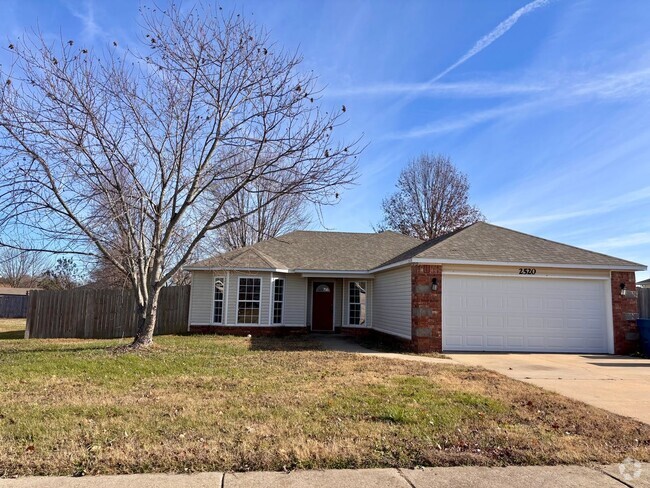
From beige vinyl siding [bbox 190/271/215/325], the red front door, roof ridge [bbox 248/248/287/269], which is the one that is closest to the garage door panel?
the red front door

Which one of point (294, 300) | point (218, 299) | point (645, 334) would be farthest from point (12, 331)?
point (645, 334)

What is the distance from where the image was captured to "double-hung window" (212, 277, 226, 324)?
59.1 ft

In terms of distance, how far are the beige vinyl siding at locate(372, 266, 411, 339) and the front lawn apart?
4610mm

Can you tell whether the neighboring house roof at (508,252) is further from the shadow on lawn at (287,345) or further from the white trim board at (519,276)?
the shadow on lawn at (287,345)

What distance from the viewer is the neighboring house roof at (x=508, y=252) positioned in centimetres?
1342

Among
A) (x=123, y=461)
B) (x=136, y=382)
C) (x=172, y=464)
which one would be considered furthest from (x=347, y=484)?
(x=136, y=382)

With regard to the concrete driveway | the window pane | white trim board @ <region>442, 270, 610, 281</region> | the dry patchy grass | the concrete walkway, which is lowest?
the dry patchy grass

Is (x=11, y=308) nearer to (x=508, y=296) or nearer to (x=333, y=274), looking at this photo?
(x=333, y=274)

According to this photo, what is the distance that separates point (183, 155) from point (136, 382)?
635 centimetres

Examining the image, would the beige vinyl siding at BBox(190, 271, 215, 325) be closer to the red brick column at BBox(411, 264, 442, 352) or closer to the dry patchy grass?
the dry patchy grass

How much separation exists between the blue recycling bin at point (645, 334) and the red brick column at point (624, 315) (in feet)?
0.40

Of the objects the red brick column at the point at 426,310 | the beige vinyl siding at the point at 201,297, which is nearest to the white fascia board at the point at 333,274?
the beige vinyl siding at the point at 201,297

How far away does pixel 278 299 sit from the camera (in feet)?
60.7

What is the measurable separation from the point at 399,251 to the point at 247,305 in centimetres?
753
